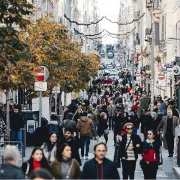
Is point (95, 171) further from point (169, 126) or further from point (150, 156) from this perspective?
point (169, 126)

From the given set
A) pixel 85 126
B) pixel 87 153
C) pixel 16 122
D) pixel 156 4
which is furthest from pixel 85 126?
pixel 156 4

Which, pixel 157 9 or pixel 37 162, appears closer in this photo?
pixel 37 162

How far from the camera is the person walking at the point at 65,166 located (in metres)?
12.1

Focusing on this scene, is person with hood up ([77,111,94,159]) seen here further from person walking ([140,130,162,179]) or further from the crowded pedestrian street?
person walking ([140,130,162,179])

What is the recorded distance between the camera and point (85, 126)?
2644 cm

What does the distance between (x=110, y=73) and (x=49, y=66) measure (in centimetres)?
12018

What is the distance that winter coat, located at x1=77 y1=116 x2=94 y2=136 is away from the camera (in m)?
26.4

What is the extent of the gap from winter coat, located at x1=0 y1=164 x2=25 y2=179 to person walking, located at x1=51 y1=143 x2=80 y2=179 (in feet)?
3.21

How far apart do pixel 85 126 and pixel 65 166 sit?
1420 cm

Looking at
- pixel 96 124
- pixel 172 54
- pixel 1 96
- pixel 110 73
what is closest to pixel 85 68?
pixel 172 54

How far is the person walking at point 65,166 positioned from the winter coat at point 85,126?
1386 centimetres

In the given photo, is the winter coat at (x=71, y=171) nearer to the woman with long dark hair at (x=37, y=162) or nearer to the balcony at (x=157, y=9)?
the woman with long dark hair at (x=37, y=162)

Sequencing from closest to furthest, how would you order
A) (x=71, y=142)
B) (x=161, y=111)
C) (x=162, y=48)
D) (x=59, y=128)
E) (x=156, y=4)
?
1. (x=71, y=142)
2. (x=59, y=128)
3. (x=161, y=111)
4. (x=162, y=48)
5. (x=156, y=4)

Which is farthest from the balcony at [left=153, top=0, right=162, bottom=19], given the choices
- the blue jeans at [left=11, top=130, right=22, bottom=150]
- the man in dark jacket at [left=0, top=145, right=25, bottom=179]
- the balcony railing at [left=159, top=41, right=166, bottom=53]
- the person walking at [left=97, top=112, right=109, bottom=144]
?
the man in dark jacket at [left=0, top=145, right=25, bottom=179]
